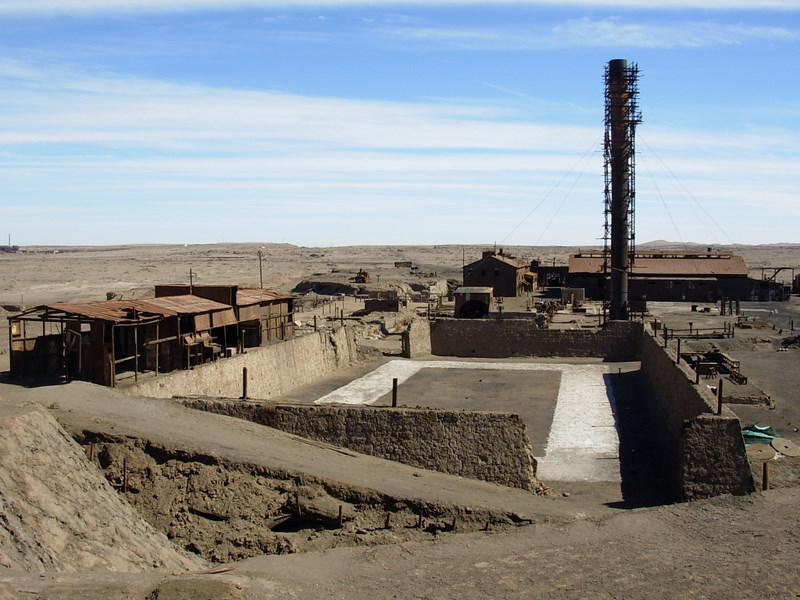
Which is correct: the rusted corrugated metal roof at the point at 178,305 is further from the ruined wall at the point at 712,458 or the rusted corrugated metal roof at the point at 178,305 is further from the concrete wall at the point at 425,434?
the ruined wall at the point at 712,458

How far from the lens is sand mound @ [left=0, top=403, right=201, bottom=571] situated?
1245 cm

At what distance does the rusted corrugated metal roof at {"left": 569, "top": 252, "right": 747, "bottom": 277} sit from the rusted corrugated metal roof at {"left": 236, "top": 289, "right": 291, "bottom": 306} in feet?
131

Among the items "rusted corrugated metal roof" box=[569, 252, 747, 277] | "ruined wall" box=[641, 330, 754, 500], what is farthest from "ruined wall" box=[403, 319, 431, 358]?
"rusted corrugated metal roof" box=[569, 252, 747, 277]

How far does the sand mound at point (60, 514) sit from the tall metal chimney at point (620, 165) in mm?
35423

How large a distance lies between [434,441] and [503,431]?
154 centimetres

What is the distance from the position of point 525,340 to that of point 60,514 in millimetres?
28662

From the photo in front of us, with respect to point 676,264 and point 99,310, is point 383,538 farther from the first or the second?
point 676,264

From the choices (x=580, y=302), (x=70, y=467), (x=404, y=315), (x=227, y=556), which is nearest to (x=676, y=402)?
(x=227, y=556)

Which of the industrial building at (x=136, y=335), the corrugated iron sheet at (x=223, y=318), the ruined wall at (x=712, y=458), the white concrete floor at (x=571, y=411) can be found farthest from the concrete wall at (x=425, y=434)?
the corrugated iron sheet at (x=223, y=318)

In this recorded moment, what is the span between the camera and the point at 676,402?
2317cm

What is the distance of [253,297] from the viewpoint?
3141 cm

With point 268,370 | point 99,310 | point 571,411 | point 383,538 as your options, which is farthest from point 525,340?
point 383,538

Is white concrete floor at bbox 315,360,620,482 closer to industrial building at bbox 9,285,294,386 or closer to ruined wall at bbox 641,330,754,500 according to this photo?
ruined wall at bbox 641,330,754,500

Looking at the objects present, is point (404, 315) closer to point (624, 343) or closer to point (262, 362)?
point (624, 343)
